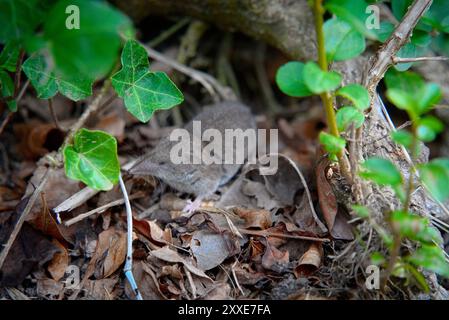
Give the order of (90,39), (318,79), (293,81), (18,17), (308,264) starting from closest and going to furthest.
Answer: (90,39) → (318,79) → (18,17) → (293,81) → (308,264)

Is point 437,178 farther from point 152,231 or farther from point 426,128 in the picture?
point 152,231

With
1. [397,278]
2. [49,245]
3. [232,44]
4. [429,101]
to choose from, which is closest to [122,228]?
[49,245]

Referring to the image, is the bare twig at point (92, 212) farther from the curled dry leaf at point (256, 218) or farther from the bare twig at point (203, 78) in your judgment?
the bare twig at point (203, 78)

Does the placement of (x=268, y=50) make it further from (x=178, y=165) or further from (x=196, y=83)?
(x=178, y=165)

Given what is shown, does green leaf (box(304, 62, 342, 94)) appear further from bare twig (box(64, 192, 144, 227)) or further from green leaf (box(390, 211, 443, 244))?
bare twig (box(64, 192, 144, 227))

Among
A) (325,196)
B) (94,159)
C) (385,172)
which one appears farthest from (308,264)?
(94,159)

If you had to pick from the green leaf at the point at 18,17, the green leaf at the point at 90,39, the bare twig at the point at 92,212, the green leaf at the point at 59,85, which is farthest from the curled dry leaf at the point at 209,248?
the green leaf at the point at 18,17
